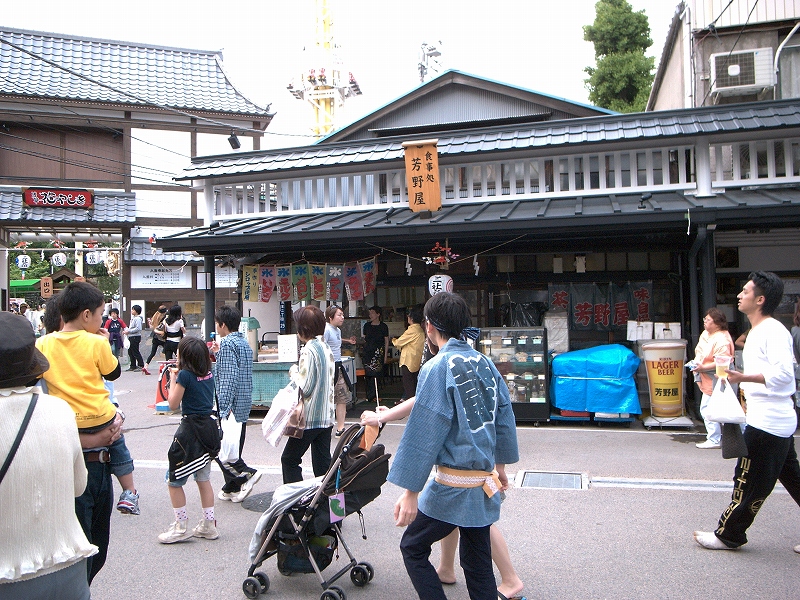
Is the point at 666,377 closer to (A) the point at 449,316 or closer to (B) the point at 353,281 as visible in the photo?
(B) the point at 353,281

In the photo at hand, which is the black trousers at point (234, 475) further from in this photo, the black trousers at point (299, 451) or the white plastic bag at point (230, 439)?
the black trousers at point (299, 451)

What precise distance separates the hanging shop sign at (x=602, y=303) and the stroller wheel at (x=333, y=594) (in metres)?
8.28

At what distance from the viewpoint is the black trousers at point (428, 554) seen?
320 cm

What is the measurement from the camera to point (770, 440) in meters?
4.32

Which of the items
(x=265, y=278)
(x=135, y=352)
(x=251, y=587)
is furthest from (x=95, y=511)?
(x=135, y=352)

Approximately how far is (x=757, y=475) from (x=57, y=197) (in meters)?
20.8

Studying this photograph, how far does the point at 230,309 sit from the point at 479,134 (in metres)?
5.96

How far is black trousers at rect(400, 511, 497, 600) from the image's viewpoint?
320 centimetres

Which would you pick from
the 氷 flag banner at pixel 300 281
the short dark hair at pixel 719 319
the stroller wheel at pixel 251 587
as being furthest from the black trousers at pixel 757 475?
the 氷 flag banner at pixel 300 281

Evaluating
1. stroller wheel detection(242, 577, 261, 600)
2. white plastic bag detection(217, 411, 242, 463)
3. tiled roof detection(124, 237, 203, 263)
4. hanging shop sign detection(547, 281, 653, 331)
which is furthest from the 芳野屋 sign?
stroller wheel detection(242, 577, 261, 600)

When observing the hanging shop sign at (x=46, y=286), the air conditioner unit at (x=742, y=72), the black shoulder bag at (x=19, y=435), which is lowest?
the black shoulder bag at (x=19, y=435)

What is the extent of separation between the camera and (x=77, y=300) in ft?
13.4

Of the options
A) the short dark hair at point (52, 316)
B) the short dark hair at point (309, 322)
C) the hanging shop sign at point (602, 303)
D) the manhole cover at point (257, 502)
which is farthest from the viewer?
the hanging shop sign at point (602, 303)

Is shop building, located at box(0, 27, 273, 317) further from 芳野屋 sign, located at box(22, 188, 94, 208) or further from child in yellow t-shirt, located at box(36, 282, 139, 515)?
child in yellow t-shirt, located at box(36, 282, 139, 515)
